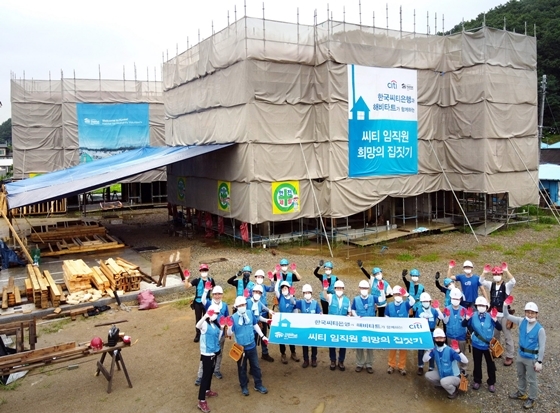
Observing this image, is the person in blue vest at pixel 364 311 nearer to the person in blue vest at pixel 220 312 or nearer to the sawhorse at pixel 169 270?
the person in blue vest at pixel 220 312

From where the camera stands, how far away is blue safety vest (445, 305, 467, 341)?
741 cm

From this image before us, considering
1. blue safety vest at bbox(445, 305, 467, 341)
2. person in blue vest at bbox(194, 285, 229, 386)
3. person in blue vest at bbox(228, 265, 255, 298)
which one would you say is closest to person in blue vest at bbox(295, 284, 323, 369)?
person in blue vest at bbox(228, 265, 255, 298)

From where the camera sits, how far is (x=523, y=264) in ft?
48.9

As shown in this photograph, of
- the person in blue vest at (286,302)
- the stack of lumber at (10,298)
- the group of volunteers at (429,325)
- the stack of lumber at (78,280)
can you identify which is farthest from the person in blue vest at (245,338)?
the stack of lumber at (10,298)

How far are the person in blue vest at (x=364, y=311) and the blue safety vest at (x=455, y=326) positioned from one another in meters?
1.25

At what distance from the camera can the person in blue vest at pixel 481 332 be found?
279 inches

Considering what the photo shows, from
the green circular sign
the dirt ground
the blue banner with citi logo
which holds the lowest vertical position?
the dirt ground

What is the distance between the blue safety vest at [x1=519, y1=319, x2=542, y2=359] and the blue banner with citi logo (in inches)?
48.8

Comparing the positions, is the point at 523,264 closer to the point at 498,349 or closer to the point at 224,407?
the point at 498,349

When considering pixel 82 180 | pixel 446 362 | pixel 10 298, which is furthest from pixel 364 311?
pixel 82 180

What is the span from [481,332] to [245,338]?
3409mm

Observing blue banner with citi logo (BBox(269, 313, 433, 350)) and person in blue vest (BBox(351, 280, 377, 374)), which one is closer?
blue banner with citi logo (BBox(269, 313, 433, 350))

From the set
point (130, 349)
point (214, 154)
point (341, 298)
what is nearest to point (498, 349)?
point (341, 298)

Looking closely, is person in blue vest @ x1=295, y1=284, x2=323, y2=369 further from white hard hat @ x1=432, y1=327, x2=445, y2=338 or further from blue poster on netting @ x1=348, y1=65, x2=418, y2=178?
blue poster on netting @ x1=348, y1=65, x2=418, y2=178
